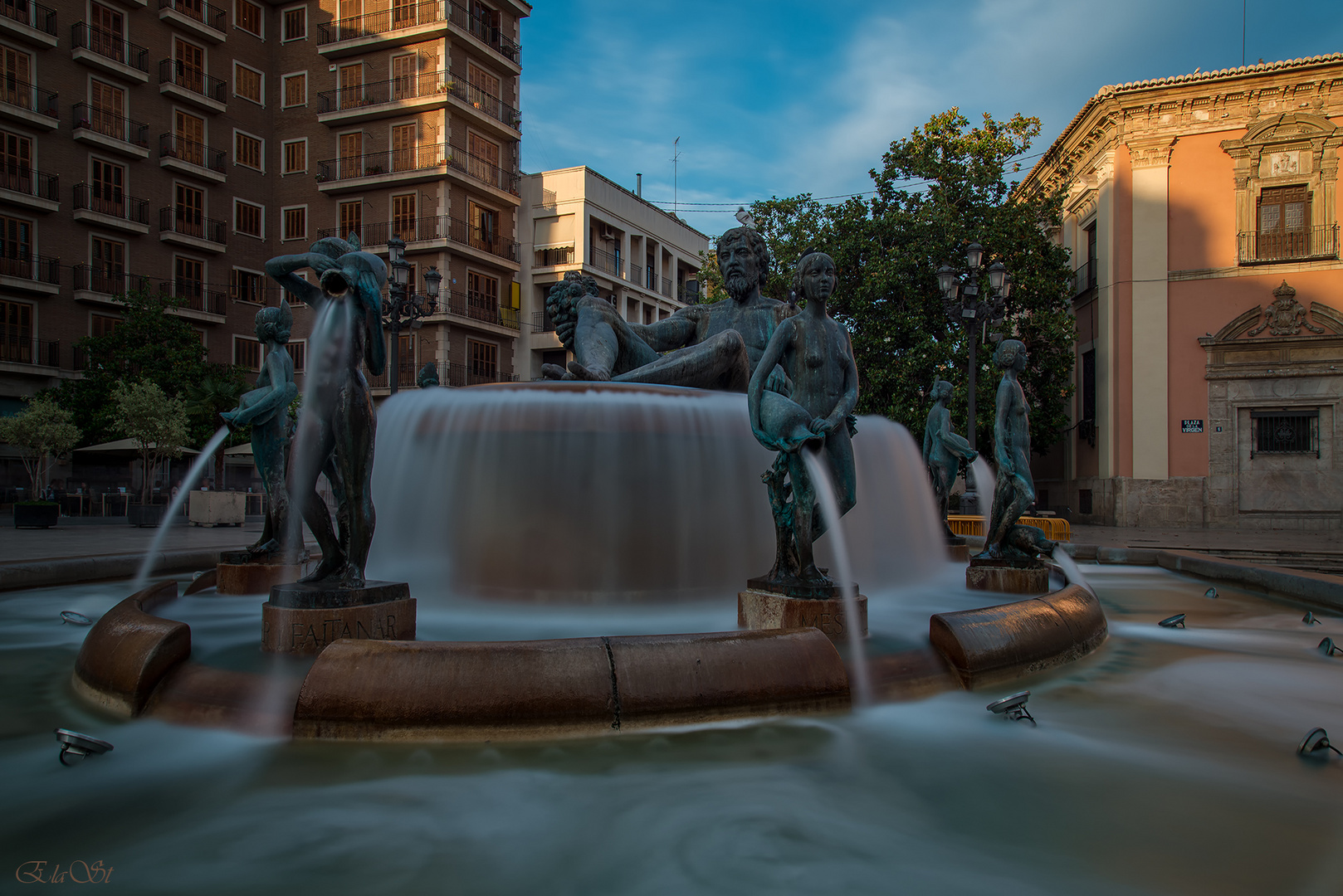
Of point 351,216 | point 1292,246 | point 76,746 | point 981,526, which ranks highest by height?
point 351,216

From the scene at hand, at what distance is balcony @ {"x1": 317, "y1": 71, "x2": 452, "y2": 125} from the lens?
1414 inches

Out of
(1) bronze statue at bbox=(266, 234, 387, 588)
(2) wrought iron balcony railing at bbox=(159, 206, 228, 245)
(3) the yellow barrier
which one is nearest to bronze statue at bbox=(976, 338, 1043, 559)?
(1) bronze statue at bbox=(266, 234, 387, 588)

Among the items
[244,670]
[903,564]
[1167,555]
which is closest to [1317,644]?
[903,564]

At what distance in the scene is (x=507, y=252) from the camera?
132 ft

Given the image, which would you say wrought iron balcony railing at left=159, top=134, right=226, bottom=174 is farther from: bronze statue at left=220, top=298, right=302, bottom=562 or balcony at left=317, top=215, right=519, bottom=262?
bronze statue at left=220, top=298, right=302, bottom=562

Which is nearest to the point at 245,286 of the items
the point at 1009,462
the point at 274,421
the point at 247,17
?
the point at 247,17

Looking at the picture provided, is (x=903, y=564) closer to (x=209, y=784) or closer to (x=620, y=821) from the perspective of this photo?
(x=620, y=821)

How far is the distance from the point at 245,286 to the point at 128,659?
38583mm

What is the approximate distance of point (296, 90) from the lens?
38.7 metres

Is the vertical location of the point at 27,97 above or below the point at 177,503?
above

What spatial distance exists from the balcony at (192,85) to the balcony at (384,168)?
470cm

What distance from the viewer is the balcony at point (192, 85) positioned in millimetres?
34188

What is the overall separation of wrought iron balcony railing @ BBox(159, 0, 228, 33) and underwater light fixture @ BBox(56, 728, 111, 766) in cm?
4128

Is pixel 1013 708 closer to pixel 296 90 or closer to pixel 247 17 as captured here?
pixel 296 90
